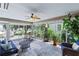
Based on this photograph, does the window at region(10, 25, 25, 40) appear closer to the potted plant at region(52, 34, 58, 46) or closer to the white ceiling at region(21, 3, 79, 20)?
the white ceiling at region(21, 3, 79, 20)

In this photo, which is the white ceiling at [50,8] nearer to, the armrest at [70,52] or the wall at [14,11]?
the wall at [14,11]

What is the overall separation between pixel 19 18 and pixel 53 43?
0.77 metres

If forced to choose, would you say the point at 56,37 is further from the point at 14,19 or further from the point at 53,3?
the point at 14,19

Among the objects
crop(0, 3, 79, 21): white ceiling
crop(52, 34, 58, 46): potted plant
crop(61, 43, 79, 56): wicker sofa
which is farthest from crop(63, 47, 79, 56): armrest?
crop(0, 3, 79, 21): white ceiling

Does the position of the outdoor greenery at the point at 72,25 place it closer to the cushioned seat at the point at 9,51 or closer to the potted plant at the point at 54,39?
the potted plant at the point at 54,39

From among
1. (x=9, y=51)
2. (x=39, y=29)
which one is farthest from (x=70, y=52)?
(x=9, y=51)

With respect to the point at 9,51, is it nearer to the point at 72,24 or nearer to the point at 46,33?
the point at 46,33

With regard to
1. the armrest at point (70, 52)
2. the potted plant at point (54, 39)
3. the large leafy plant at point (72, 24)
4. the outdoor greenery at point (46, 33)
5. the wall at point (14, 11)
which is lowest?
the armrest at point (70, 52)

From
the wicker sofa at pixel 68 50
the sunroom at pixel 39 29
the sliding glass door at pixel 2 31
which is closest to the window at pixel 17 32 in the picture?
the sunroom at pixel 39 29

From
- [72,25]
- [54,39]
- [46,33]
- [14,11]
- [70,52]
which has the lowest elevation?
[70,52]

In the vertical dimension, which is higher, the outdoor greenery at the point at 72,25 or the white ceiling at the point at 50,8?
the white ceiling at the point at 50,8

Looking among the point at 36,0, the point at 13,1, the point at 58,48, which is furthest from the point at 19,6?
the point at 58,48

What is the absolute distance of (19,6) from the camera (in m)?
2.57

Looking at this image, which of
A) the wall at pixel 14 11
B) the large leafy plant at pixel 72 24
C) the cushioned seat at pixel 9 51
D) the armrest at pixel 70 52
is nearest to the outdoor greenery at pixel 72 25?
the large leafy plant at pixel 72 24
